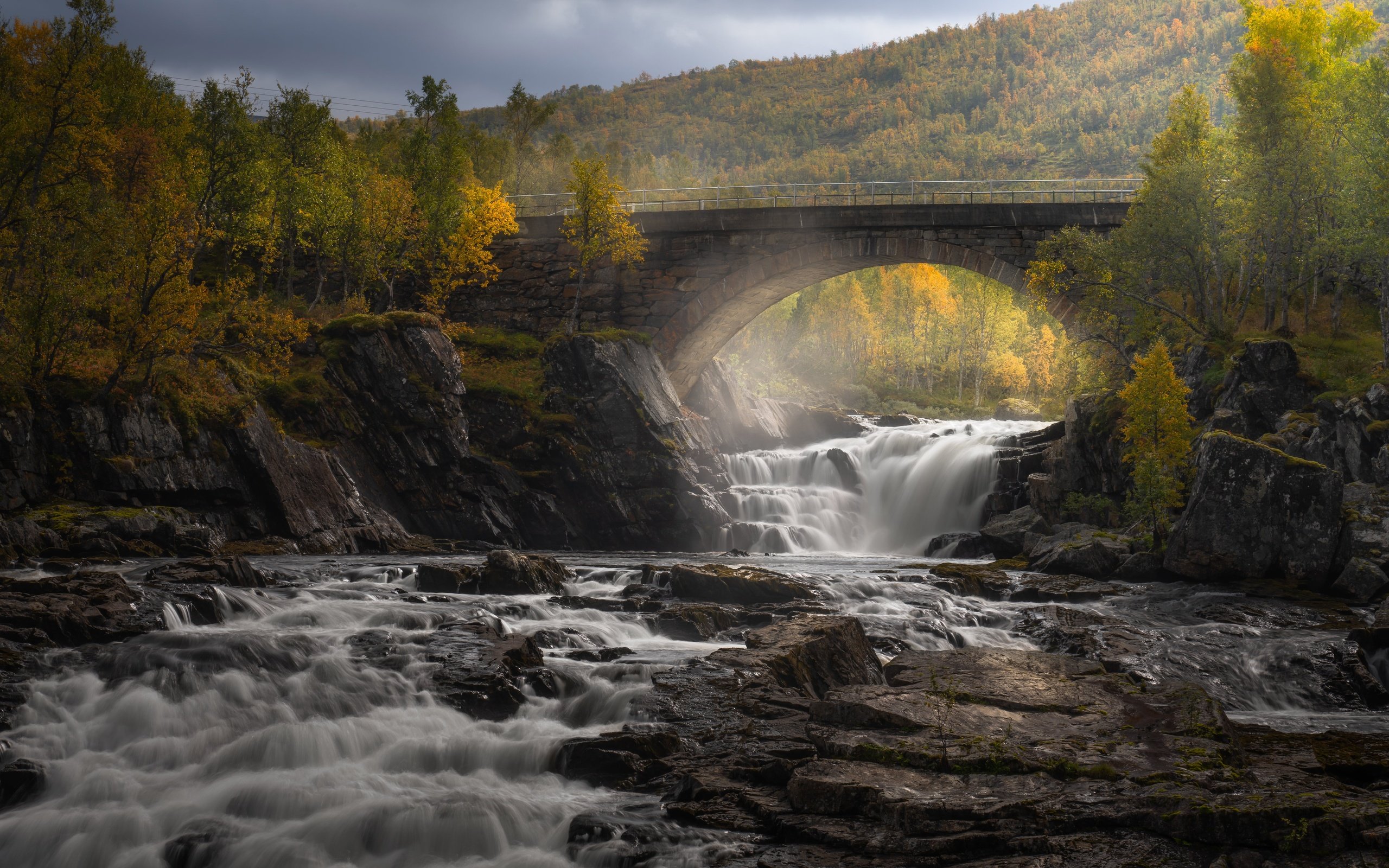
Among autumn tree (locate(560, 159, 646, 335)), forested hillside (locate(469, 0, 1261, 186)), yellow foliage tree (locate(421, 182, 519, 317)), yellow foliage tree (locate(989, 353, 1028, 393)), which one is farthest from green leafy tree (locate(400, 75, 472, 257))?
forested hillside (locate(469, 0, 1261, 186))

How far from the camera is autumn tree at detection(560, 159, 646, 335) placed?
34031 mm

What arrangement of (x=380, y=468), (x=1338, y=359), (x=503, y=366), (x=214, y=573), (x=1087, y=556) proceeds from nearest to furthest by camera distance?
(x=214, y=573)
(x=1087, y=556)
(x=1338, y=359)
(x=380, y=468)
(x=503, y=366)

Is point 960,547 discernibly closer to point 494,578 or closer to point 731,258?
point 731,258

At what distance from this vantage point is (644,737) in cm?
843

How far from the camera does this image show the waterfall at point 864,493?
29.9 meters

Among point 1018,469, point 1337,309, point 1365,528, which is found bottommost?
point 1018,469

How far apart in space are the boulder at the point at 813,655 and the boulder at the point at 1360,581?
10070 mm

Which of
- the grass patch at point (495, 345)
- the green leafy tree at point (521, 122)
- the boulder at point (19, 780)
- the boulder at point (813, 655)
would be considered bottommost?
the boulder at point (813, 655)

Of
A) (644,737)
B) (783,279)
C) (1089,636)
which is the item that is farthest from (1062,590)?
(783,279)

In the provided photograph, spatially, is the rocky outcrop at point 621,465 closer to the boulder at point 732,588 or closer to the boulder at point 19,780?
the boulder at point 732,588

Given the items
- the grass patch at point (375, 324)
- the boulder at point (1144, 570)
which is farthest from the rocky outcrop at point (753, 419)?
the boulder at point (1144, 570)

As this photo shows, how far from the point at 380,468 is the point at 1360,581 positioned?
905 inches

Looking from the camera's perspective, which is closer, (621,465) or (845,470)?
(621,465)

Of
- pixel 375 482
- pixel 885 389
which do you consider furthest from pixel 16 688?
pixel 885 389
